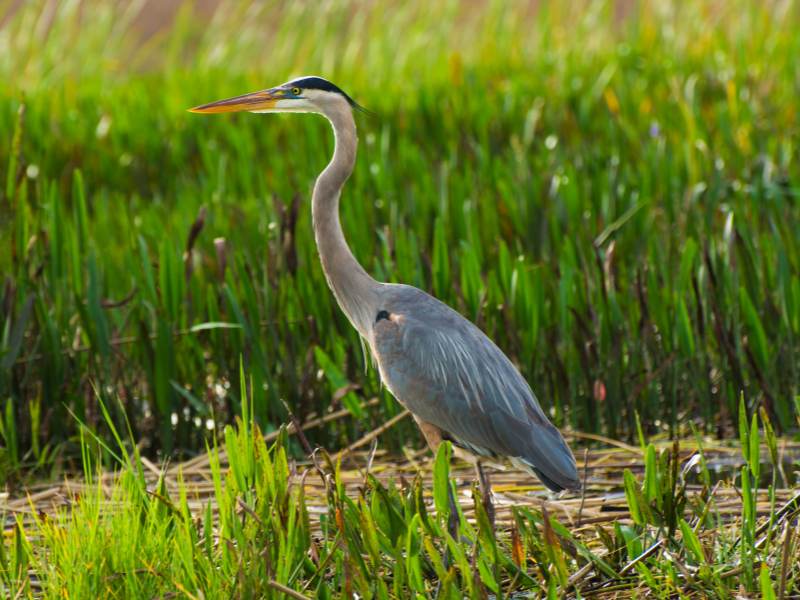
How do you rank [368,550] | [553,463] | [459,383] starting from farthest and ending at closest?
[459,383] < [553,463] < [368,550]

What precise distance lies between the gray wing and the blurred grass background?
54 centimetres

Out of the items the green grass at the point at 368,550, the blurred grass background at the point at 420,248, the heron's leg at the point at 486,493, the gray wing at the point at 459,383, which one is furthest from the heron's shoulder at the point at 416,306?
the green grass at the point at 368,550

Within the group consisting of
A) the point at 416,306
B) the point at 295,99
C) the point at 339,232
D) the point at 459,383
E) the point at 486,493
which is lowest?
the point at 486,493

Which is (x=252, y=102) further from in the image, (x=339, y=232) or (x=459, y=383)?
(x=459, y=383)

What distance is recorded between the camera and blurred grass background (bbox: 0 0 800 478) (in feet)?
15.3

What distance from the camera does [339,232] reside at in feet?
12.5

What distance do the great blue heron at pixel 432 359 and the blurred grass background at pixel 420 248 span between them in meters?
0.50

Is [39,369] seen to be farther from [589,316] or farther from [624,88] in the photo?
[624,88]

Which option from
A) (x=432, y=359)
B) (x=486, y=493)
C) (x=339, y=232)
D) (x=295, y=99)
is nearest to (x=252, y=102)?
(x=295, y=99)

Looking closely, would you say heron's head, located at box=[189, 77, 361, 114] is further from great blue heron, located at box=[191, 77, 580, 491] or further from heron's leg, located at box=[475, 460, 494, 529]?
heron's leg, located at box=[475, 460, 494, 529]

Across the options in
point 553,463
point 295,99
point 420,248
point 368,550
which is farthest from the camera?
point 420,248

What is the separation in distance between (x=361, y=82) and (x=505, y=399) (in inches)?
245

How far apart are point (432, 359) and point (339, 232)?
47 cm

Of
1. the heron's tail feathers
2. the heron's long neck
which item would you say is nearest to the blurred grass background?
the heron's long neck
